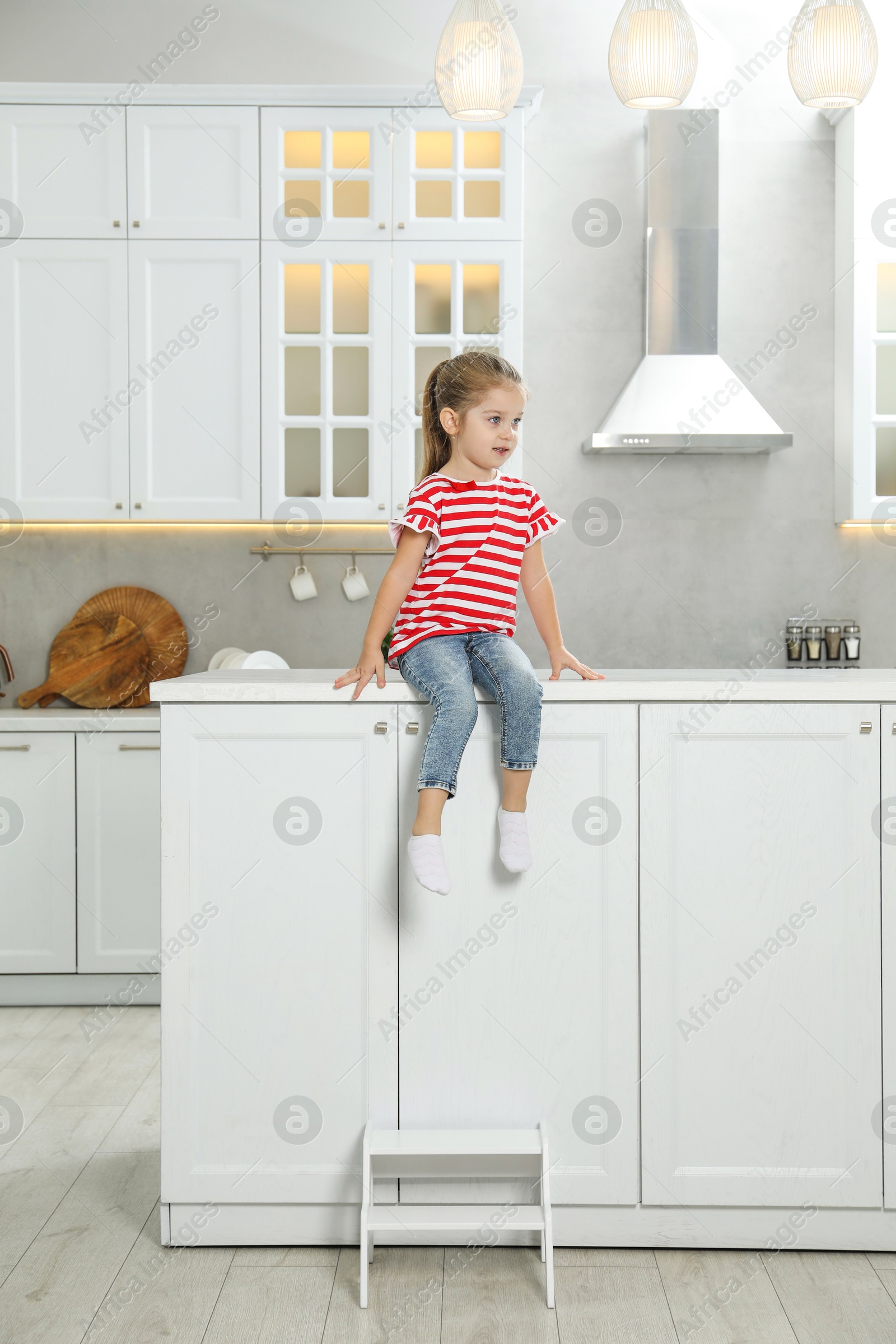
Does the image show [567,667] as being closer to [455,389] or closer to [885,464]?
[455,389]

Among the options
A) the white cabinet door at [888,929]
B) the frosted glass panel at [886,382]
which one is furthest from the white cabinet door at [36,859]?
the frosted glass panel at [886,382]

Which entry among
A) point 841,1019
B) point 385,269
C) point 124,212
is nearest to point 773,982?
point 841,1019

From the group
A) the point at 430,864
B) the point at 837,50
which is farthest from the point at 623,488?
the point at 430,864

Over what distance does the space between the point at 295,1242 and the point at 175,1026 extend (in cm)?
43

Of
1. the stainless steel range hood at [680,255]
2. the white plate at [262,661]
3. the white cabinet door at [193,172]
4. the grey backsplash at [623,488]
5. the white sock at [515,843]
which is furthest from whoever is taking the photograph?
the grey backsplash at [623,488]

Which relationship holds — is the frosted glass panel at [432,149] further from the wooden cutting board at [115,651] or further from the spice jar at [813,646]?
the spice jar at [813,646]

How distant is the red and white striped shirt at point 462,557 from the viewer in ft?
6.04

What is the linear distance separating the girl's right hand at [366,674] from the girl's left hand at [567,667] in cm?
28

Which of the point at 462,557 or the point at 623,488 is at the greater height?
the point at 623,488

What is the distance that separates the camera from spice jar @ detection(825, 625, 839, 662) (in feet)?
11.6

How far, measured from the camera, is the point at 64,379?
325cm

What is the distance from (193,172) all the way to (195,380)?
23.6 inches

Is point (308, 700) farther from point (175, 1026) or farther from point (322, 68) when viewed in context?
point (322, 68)

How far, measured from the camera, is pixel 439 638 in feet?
6.00
